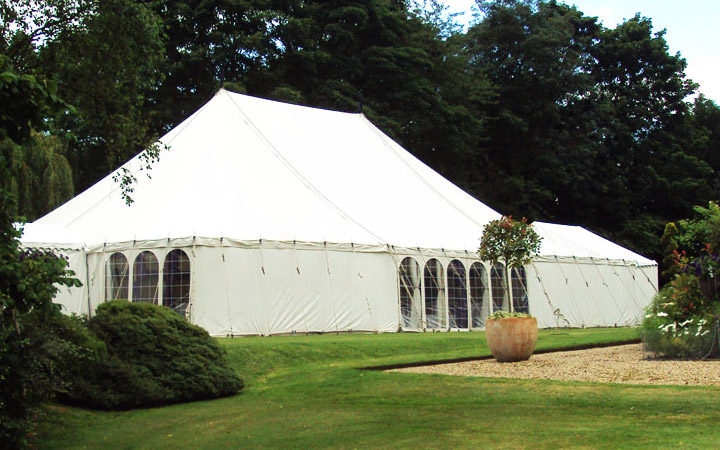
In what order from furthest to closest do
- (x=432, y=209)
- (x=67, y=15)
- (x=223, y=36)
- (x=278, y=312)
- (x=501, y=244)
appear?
(x=223, y=36), (x=432, y=209), (x=278, y=312), (x=501, y=244), (x=67, y=15)

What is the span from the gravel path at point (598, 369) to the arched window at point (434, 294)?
6.16m

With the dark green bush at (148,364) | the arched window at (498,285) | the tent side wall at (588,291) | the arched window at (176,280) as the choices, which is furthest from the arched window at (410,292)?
the dark green bush at (148,364)

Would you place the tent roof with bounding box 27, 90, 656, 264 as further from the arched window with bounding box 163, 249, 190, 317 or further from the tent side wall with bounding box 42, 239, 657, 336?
the arched window with bounding box 163, 249, 190, 317

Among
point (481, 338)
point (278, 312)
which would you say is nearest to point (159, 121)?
point (278, 312)

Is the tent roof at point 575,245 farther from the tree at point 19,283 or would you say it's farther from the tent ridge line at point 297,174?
the tree at point 19,283

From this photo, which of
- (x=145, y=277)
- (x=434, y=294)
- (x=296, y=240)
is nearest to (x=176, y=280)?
(x=145, y=277)

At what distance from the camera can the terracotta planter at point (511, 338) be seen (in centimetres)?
1276

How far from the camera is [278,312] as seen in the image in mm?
17984

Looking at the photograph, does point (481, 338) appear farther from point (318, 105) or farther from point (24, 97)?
point (318, 105)

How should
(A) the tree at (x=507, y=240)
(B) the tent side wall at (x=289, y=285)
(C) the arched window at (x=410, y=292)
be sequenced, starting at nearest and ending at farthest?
(A) the tree at (x=507, y=240)
(B) the tent side wall at (x=289, y=285)
(C) the arched window at (x=410, y=292)

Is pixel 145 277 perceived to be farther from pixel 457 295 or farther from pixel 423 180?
pixel 423 180

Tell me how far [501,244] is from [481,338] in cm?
267

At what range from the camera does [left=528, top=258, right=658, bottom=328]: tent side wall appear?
22.8 metres

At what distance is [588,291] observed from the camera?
79.8 ft
